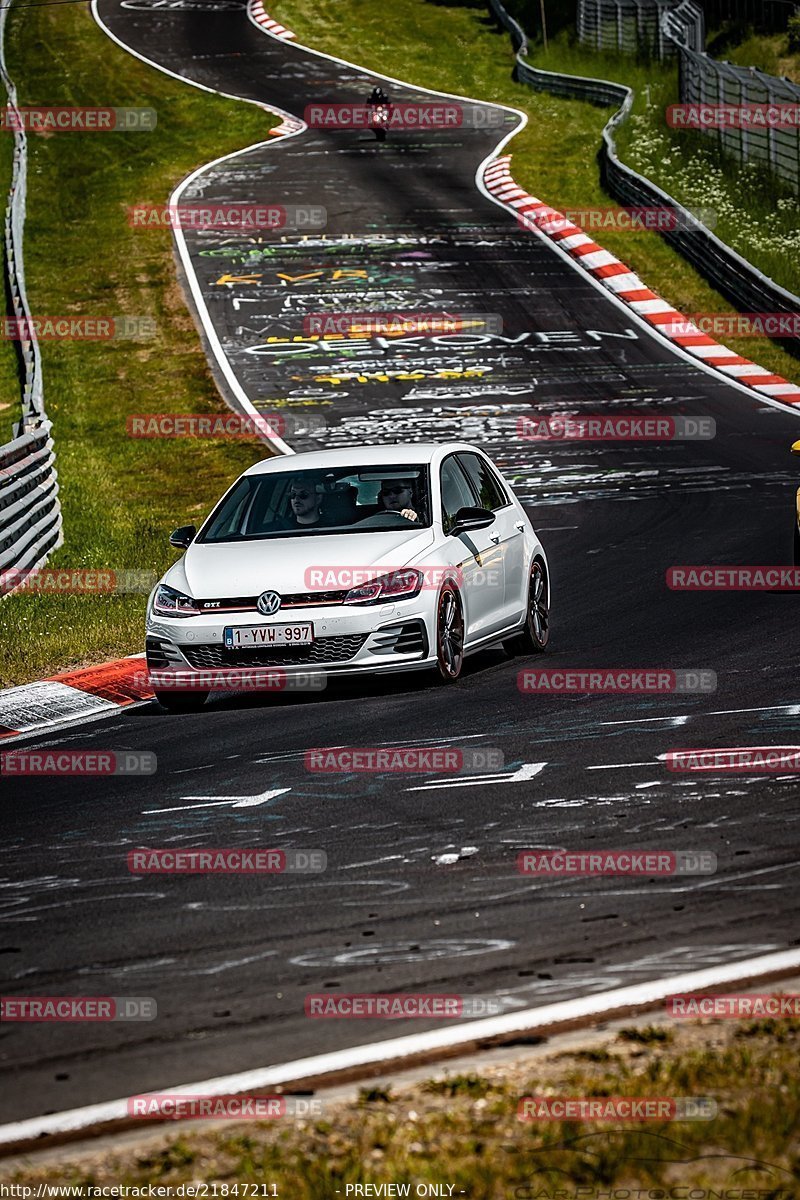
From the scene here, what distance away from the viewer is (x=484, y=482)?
13367 millimetres

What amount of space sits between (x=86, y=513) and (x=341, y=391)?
8155mm

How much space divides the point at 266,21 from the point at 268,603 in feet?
194

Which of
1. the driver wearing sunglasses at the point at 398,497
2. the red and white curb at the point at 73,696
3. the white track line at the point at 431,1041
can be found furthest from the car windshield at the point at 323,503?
the white track line at the point at 431,1041

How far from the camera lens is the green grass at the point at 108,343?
601 inches

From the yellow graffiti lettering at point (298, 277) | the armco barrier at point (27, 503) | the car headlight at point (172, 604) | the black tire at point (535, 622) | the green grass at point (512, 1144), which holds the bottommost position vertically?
the yellow graffiti lettering at point (298, 277)

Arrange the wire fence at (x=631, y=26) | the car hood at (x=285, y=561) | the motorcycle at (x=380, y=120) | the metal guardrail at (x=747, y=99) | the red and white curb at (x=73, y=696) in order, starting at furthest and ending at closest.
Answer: the wire fence at (x=631, y=26) → the motorcycle at (x=380, y=120) → the metal guardrail at (x=747, y=99) → the red and white curb at (x=73, y=696) → the car hood at (x=285, y=561)

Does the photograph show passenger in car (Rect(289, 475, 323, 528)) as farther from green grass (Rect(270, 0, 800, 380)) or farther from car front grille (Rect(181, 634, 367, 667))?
green grass (Rect(270, 0, 800, 380))

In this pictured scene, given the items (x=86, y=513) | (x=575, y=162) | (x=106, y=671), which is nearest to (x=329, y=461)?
(x=106, y=671)

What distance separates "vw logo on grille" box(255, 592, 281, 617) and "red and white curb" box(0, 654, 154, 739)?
131 centimetres

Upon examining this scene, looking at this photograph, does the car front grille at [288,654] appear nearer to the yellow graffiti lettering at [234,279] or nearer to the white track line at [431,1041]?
the white track line at [431,1041]

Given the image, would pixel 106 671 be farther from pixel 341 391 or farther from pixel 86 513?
pixel 341 391

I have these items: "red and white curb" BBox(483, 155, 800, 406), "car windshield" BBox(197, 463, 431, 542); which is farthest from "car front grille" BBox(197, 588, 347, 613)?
"red and white curb" BBox(483, 155, 800, 406)

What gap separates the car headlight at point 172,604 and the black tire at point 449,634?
1543 mm

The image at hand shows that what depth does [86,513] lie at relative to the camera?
21.6 meters
